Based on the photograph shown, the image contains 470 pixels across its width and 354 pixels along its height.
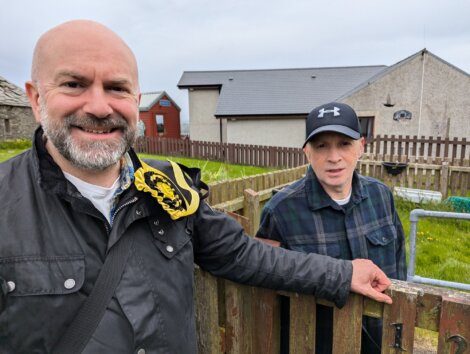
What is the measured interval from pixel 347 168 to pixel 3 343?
1756 millimetres

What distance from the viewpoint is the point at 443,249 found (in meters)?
5.29

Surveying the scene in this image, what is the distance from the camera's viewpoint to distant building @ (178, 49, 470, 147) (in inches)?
646

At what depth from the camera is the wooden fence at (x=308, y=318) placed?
4.80 ft

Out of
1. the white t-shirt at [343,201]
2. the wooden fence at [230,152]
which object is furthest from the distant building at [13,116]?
the white t-shirt at [343,201]

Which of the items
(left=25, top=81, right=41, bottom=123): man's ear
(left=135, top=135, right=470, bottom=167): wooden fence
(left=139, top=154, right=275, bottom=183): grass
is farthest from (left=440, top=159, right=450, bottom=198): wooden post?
(left=25, top=81, right=41, bottom=123): man's ear

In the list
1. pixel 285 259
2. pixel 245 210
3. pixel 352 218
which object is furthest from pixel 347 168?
pixel 245 210

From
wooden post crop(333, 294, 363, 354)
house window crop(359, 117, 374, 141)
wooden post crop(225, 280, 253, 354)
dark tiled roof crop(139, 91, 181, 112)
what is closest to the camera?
wooden post crop(333, 294, 363, 354)

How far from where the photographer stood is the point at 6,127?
26734mm

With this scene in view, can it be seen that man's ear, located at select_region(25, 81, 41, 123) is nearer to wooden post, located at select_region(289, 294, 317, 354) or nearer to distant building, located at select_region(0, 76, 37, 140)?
wooden post, located at select_region(289, 294, 317, 354)

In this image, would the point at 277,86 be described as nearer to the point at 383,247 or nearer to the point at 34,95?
the point at 383,247

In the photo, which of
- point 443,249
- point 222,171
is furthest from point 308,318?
point 222,171

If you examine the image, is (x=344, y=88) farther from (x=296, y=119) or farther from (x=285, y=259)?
(x=285, y=259)

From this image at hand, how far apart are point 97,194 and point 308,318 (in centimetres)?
119

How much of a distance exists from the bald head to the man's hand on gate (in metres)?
1.45
